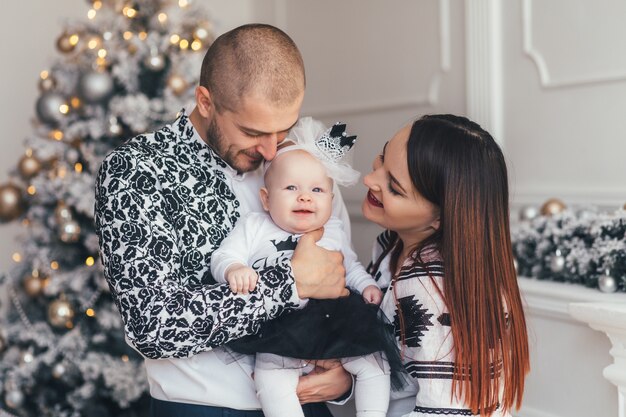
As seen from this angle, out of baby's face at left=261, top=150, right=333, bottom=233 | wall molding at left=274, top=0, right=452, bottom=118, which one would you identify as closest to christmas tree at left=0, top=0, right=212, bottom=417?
wall molding at left=274, top=0, right=452, bottom=118

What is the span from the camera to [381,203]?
6.13 ft

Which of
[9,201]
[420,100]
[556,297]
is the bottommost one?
[556,297]

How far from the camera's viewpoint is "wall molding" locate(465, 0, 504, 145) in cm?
332

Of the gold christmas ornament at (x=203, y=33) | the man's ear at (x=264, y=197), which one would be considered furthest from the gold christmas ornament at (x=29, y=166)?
the man's ear at (x=264, y=197)

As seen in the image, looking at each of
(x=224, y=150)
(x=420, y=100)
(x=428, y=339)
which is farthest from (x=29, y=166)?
(x=428, y=339)

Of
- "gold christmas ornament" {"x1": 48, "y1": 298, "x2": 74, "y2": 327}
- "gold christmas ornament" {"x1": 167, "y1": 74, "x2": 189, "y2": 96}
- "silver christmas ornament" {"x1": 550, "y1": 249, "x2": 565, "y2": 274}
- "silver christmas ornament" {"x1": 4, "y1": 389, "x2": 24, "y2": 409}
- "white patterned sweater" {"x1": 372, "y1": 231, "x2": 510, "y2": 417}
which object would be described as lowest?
"silver christmas ornament" {"x1": 4, "y1": 389, "x2": 24, "y2": 409}

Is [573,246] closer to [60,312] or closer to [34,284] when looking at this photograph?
[60,312]

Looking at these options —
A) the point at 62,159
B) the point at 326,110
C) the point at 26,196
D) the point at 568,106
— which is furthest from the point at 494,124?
the point at 26,196

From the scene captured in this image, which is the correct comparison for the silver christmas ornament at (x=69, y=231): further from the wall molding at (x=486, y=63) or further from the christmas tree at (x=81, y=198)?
the wall molding at (x=486, y=63)

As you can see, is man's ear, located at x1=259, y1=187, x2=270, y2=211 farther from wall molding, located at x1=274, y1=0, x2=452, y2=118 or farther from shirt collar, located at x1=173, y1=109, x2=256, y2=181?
wall molding, located at x1=274, y1=0, x2=452, y2=118

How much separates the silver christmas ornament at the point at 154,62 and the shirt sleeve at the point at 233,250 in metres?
1.70

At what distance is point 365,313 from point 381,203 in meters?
0.26

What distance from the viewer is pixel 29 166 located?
138 inches

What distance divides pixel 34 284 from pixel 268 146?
205cm
